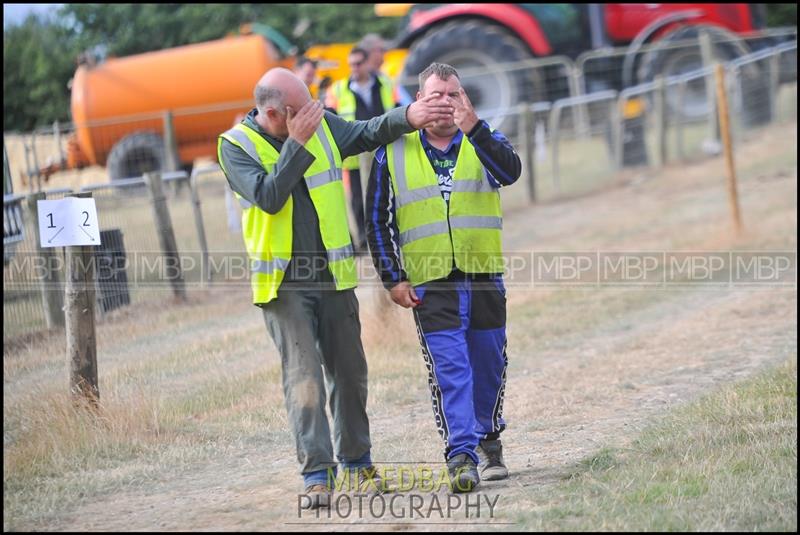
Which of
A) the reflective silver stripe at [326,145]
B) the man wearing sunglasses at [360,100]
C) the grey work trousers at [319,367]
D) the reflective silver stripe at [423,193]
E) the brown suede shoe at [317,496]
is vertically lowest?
the brown suede shoe at [317,496]

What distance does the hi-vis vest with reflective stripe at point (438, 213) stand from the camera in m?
5.54

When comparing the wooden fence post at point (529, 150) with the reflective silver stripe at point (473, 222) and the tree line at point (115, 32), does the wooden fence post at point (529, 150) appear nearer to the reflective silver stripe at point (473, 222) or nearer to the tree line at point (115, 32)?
the reflective silver stripe at point (473, 222)

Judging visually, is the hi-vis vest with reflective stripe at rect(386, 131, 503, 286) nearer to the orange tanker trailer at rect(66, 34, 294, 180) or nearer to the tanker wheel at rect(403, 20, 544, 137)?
the tanker wheel at rect(403, 20, 544, 137)

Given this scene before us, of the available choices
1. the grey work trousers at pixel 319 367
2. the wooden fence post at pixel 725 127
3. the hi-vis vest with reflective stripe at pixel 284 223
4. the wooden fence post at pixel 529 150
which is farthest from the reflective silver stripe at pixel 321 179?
the wooden fence post at pixel 529 150

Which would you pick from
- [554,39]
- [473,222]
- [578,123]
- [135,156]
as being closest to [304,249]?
[473,222]

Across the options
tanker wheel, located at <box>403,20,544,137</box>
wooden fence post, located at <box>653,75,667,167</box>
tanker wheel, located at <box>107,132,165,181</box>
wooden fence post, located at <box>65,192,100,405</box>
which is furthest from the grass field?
tanker wheel, located at <box>107,132,165,181</box>

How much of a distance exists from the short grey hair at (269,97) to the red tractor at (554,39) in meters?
14.4

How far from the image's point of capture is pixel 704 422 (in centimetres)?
645

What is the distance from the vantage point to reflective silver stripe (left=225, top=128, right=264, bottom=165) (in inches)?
206

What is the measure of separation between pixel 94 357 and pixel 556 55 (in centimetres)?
1570

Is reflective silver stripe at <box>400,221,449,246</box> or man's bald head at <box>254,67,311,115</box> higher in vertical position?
man's bald head at <box>254,67,311,115</box>

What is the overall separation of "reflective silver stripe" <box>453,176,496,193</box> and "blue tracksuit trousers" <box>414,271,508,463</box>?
41 centimetres

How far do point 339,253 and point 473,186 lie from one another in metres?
0.76

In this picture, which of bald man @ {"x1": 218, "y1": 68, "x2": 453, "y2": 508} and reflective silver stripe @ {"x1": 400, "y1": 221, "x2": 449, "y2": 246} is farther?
reflective silver stripe @ {"x1": 400, "y1": 221, "x2": 449, "y2": 246}
